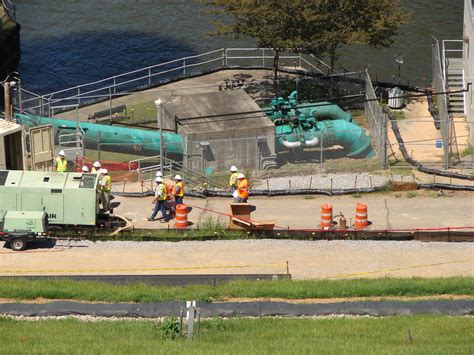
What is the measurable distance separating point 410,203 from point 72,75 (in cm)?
3223

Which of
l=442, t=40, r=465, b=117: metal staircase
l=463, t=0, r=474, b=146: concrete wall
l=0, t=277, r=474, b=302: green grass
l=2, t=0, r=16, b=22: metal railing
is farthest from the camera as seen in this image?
l=2, t=0, r=16, b=22: metal railing

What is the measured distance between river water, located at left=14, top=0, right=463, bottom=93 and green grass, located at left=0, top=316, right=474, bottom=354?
37.5 m

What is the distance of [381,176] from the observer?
1594 inches

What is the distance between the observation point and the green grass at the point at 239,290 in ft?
92.9

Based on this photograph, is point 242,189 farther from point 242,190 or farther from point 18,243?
point 18,243

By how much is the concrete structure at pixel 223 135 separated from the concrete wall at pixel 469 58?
8.46 m

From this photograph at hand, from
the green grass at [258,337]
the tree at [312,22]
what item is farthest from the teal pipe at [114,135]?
the green grass at [258,337]

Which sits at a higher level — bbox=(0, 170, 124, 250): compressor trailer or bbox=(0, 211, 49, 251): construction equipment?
bbox=(0, 170, 124, 250): compressor trailer

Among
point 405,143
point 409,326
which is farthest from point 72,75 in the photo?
point 409,326

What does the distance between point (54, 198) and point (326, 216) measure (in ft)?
28.0

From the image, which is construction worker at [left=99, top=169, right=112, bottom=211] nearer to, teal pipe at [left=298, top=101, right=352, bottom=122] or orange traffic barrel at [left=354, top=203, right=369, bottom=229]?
orange traffic barrel at [left=354, top=203, right=369, bottom=229]

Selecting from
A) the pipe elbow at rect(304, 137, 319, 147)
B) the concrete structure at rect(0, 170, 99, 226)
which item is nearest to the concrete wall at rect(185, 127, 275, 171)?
the pipe elbow at rect(304, 137, 319, 147)

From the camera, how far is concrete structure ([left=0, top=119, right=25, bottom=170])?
37.2 metres

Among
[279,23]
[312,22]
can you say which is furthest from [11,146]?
[312,22]
